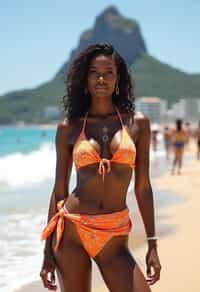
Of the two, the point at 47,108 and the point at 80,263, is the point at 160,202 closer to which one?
the point at 80,263

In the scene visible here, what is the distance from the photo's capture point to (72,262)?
2.63m

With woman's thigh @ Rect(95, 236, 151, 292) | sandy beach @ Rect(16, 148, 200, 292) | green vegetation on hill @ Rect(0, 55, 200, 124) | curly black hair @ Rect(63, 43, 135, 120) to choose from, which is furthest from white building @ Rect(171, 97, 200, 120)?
woman's thigh @ Rect(95, 236, 151, 292)

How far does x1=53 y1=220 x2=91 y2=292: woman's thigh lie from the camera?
2.63 meters

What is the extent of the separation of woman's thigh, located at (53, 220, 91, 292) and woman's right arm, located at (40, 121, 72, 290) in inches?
3.5

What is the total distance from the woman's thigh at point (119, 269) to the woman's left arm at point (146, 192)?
0.17 metres

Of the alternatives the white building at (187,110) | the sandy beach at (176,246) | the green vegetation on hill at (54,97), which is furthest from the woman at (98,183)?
the green vegetation on hill at (54,97)

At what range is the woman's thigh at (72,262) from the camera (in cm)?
263

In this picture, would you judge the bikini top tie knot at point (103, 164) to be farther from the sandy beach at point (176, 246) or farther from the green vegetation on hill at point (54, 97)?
the green vegetation on hill at point (54, 97)

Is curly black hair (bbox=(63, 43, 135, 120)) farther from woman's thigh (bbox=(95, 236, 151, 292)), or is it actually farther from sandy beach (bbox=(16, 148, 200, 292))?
sandy beach (bbox=(16, 148, 200, 292))

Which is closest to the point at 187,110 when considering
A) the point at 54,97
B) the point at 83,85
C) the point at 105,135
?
the point at 54,97

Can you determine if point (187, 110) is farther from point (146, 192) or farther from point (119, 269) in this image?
point (119, 269)

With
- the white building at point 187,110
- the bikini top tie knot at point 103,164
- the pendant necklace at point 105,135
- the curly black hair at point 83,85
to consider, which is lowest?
the white building at point 187,110

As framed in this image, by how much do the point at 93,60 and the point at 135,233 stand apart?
Answer: 15.6 ft

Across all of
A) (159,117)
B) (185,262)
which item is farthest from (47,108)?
(185,262)
